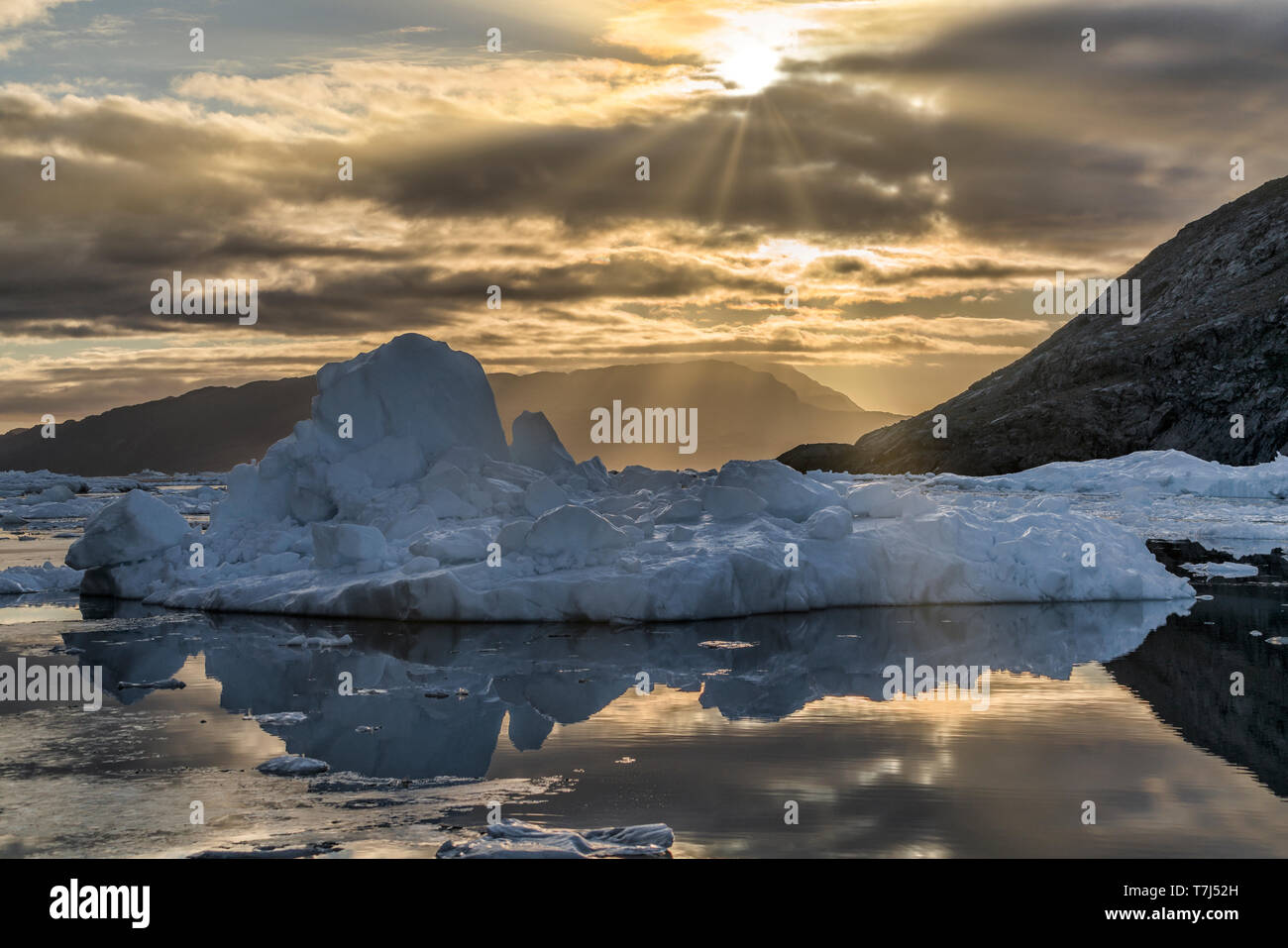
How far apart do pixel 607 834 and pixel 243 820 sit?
326 centimetres

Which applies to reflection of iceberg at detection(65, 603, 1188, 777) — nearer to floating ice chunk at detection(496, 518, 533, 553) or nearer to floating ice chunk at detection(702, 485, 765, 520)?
floating ice chunk at detection(496, 518, 533, 553)

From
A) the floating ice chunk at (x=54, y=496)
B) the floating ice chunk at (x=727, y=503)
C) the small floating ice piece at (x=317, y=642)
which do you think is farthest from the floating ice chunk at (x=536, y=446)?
the floating ice chunk at (x=54, y=496)

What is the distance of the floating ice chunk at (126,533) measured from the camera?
1038 inches

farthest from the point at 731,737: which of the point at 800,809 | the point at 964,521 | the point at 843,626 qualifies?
the point at 964,521

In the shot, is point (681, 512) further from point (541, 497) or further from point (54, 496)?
point (54, 496)

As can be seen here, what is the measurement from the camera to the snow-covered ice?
22.1m

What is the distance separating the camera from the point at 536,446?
32.2 m

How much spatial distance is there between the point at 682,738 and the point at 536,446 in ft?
63.0

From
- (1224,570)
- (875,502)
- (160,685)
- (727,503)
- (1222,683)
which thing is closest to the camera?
(160,685)

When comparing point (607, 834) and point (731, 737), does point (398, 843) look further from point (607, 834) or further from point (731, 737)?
point (731, 737)

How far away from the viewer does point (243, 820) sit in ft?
34.6

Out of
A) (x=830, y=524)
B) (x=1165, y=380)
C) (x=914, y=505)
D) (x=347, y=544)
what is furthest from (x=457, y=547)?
(x=1165, y=380)

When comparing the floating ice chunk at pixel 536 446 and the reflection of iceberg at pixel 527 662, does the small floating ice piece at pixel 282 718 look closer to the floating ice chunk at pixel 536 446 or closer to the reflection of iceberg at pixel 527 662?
the reflection of iceberg at pixel 527 662

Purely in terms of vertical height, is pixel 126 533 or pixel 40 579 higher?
pixel 126 533
